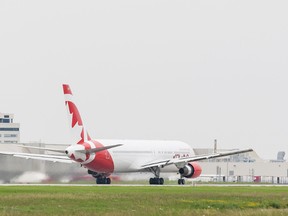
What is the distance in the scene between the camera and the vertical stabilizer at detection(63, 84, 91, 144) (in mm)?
105125

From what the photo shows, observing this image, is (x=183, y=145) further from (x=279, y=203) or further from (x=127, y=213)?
A: (x=127, y=213)

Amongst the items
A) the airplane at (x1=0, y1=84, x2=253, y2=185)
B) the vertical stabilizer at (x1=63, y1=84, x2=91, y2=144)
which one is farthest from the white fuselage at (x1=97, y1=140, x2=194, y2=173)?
the vertical stabilizer at (x1=63, y1=84, x2=91, y2=144)

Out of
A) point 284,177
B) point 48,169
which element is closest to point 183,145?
point 48,169

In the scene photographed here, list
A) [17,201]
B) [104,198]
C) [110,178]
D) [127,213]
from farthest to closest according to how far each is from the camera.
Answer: [110,178] < [104,198] < [17,201] < [127,213]

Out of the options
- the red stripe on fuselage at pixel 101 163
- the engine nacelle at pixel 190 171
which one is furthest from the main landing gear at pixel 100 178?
the engine nacelle at pixel 190 171

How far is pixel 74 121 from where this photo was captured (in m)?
105

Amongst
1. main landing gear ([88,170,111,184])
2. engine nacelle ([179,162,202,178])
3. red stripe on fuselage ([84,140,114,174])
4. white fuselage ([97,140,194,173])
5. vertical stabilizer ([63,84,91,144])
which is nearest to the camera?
vertical stabilizer ([63,84,91,144])

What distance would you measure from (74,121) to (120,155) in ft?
28.5

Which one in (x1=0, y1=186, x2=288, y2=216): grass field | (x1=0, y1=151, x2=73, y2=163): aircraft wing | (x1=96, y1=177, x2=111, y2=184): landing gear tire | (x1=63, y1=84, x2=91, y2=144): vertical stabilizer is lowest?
(x1=0, y1=186, x2=288, y2=216): grass field

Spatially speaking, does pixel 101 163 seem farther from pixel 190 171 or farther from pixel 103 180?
pixel 190 171

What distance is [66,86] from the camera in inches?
4178

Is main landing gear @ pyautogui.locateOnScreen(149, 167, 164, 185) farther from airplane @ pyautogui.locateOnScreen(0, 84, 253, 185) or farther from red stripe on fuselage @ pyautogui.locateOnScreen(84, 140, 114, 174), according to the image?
red stripe on fuselage @ pyautogui.locateOnScreen(84, 140, 114, 174)

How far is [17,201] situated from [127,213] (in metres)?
12.2

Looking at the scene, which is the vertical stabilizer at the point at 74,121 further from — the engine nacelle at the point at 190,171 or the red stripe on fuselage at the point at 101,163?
the engine nacelle at the point at 190,171
